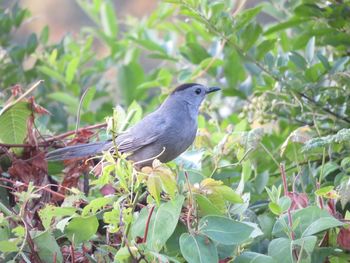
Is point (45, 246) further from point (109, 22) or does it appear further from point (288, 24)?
point (109, 22)

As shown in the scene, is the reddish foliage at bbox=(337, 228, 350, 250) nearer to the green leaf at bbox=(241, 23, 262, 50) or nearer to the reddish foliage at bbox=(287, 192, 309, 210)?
the reddish foliage at bbox=(287, 192, 309, 210)

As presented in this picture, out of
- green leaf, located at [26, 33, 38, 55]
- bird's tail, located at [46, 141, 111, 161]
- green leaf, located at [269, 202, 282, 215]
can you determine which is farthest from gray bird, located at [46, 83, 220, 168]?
green leaf, located at [269, 202, 282, 215]

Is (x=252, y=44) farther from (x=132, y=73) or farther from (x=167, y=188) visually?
(x=167, y=188)

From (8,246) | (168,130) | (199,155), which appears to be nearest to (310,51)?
(199,155)

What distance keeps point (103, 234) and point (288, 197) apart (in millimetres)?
692

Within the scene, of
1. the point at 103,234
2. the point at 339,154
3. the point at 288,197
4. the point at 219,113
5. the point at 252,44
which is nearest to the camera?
the point at 288,197

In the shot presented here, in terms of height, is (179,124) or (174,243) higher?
(174,243)

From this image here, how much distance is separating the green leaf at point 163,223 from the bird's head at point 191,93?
2010 millimetres

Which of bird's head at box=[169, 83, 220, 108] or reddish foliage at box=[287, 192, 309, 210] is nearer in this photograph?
reddish foliage at box=[287, 192, 309, 210]

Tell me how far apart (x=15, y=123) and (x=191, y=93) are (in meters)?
1.64

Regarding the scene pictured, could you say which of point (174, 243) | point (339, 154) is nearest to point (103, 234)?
point (174, 243)

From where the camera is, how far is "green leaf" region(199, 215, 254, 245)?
2260 millimetres

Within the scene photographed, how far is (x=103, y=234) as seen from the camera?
278cm

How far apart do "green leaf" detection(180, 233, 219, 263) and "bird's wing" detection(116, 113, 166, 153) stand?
63.7 inches
